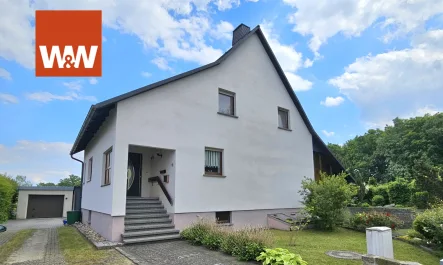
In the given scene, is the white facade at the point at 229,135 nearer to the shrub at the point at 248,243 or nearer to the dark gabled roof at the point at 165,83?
the dark gabled roof at the point at 165,83

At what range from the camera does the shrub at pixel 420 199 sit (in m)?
17.7

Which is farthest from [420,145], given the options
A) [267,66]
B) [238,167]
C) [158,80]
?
[158,80]

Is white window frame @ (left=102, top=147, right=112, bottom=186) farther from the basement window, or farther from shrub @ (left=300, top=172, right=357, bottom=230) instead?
shrub @ (left=300, top=172, right=357, bottom=230)

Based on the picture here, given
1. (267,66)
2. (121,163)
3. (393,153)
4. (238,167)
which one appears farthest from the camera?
(393,153)

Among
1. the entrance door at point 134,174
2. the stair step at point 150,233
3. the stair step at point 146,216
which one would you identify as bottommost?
the stair step at point 150,233

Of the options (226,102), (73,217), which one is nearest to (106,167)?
(226,102)

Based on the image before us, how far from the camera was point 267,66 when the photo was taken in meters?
15.2

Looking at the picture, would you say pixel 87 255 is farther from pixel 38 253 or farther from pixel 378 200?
pixel 378 200

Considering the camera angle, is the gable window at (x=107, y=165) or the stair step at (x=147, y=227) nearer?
the stair step at (x=147, y=227)

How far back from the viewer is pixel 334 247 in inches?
348

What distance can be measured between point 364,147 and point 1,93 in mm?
49583

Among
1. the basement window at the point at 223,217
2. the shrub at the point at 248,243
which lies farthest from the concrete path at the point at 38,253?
the basement window at the point at 223,217

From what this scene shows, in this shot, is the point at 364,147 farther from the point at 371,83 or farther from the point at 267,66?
the point at 267,66

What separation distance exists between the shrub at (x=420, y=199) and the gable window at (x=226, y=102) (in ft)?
45.7
